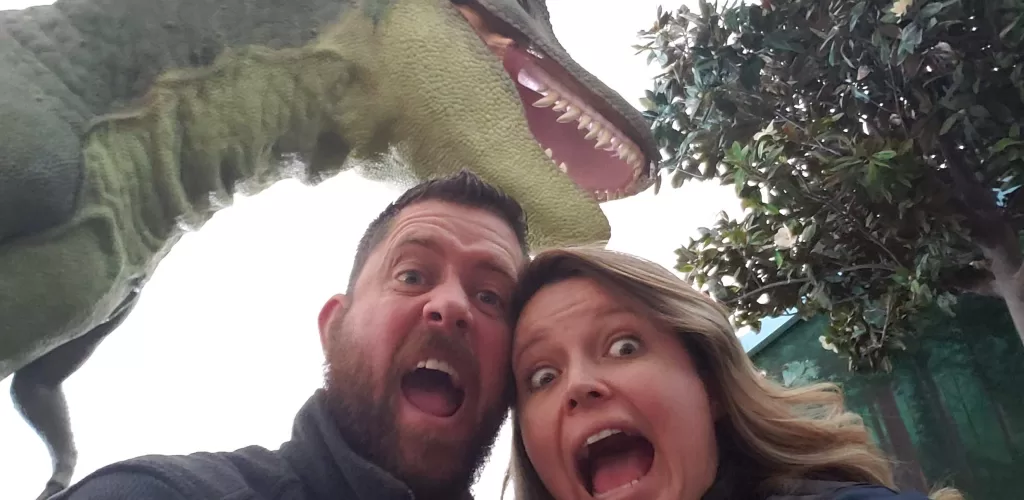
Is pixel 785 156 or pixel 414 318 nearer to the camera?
pixel 414 318

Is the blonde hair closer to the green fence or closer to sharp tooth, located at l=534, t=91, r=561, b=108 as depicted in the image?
sharp tooth, located at l=534, t=91, r=561, b=108

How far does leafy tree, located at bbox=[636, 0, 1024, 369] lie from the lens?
1.43 meters

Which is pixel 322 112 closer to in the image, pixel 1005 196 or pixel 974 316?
pixel 1005 196

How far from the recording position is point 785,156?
153 centimetres

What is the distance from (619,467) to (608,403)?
7 cm

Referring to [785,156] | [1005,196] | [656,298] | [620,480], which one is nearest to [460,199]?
[656,298]

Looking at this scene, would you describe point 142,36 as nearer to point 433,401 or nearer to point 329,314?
point 329,314

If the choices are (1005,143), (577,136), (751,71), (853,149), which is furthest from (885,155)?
(577,136)

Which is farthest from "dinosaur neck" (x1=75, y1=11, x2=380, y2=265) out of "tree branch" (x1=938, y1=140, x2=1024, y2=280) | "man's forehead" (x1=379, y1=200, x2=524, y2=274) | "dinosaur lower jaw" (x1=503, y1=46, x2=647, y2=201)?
"tree branch" (x1=938, y1=140, x2=1024, y2=280)

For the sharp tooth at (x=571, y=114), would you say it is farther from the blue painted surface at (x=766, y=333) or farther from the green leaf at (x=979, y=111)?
the blue painted surface at (x=766, y=333)

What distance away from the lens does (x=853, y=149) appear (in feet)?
4.72

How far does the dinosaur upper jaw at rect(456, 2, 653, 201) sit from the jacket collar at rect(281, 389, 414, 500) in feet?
1.31

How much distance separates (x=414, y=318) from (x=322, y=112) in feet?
0.88

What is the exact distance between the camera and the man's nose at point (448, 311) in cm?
79
